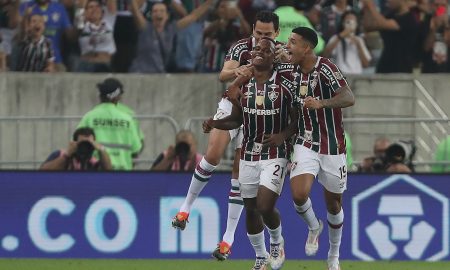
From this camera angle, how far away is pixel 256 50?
16234 mm

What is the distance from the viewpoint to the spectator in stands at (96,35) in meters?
23.2

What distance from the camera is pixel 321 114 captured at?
54.2ft

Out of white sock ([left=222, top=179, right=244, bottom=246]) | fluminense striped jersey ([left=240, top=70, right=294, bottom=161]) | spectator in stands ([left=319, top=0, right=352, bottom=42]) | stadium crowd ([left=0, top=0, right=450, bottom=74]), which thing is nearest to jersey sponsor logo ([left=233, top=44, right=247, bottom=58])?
fluminense striped jersey ([left=240, top=70, right=294, bottom=161])

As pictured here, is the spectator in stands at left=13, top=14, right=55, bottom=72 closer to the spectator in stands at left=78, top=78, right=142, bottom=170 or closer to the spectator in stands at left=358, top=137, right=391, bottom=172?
the spectator in stands at left=78, top=78, right=142, bottom=170

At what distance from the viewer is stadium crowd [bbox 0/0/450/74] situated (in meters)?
23.2

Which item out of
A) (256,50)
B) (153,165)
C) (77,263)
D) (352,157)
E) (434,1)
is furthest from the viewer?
(434,1)

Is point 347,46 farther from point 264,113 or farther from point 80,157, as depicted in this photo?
point 264,113

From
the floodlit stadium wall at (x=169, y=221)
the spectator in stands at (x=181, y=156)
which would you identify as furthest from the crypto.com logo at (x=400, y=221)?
the spectator in stands at (x=181, y=156)

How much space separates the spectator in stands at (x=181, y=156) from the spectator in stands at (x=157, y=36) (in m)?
2.95

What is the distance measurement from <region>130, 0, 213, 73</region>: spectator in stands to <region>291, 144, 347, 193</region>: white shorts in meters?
7.07

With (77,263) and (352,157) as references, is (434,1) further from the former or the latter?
(77,263)

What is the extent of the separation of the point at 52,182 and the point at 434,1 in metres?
7.36

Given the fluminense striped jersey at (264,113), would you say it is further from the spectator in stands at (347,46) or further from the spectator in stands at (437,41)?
the spectator in stands at (437,41)

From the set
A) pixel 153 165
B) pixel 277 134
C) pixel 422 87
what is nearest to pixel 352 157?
pixel 422 87
